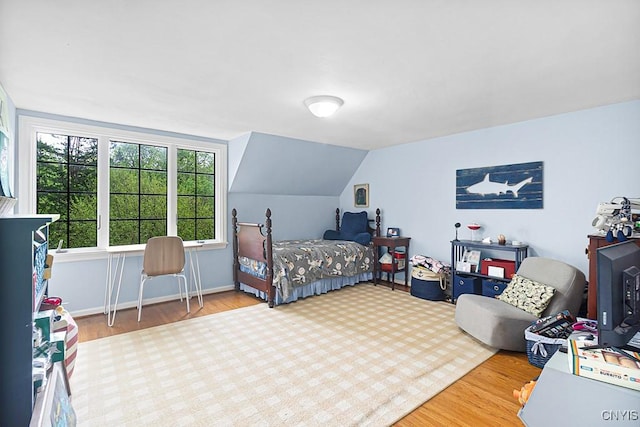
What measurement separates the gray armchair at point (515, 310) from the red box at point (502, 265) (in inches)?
22.6

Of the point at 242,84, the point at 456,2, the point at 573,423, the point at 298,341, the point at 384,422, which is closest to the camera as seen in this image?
the point at 573,423

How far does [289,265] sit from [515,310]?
2496mm

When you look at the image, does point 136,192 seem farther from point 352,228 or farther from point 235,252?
point 352,228

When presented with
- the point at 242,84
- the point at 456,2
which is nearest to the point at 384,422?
the point at 456,2

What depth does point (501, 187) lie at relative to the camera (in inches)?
155

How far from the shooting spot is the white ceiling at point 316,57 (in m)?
1.63

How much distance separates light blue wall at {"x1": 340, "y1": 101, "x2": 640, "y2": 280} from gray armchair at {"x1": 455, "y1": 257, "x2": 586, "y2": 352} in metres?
0.69

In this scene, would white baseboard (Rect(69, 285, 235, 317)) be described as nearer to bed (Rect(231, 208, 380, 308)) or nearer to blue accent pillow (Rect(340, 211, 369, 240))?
bed (Rect(231, 208, 380, 308))

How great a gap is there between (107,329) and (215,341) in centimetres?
123

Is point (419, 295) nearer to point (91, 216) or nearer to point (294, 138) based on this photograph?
point (294, 138)

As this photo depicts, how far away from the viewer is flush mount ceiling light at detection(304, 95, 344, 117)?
2.88 metres

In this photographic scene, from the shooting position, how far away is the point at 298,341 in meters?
2.97

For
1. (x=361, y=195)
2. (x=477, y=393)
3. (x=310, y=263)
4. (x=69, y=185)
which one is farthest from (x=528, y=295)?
(x=69, y=185)

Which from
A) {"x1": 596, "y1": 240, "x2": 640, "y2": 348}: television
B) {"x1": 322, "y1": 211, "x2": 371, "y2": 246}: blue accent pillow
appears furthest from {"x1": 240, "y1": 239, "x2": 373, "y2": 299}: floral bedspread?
{"x1": 596, "y1": 240, "x2": 640, "y2": 348}: television
